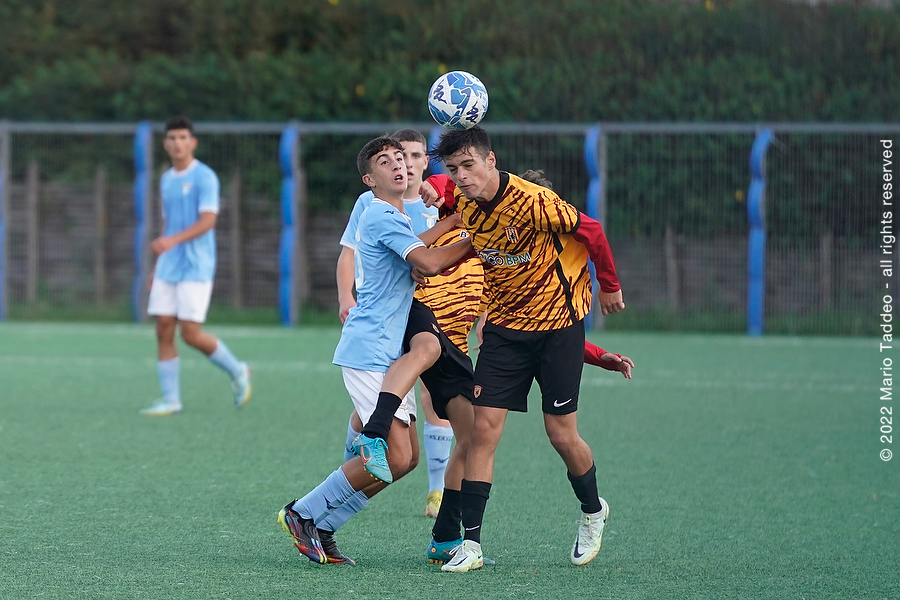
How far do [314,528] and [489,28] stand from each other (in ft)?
43.7

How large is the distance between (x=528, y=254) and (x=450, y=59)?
509 inches

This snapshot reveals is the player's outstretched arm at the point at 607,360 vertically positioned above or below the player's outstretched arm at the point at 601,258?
below

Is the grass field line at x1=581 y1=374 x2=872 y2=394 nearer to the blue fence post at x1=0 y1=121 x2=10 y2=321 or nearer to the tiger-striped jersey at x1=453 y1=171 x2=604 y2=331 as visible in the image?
the tiger-striped jersey at x1=453 y1=171 x2=604 y2=331

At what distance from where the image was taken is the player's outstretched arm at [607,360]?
15.1ft

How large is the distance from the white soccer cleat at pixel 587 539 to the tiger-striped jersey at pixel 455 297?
1.03 metres

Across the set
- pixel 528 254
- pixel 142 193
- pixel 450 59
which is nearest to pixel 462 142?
pixel 528 254

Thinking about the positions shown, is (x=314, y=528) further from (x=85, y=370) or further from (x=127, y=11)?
(x=127, y=11)

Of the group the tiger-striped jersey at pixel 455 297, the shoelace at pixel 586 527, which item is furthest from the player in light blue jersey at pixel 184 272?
the shoelace at pixel 586 527

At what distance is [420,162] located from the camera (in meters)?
5.28

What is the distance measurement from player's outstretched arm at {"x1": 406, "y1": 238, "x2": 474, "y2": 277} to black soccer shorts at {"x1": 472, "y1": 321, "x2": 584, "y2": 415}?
1.11 feet

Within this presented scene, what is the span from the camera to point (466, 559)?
427cm

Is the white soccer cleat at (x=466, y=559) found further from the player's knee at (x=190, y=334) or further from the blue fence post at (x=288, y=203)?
the blue fence post at (x=288, y=203)

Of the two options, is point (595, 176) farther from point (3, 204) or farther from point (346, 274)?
point (346, 274)

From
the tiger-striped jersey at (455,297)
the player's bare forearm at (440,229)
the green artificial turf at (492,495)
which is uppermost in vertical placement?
the player's bare forearm at (440,229)
